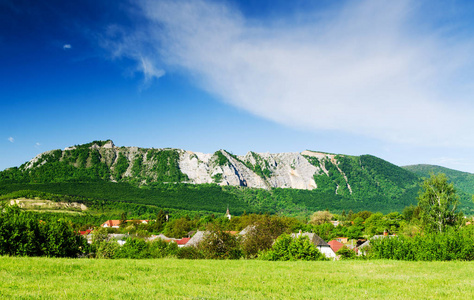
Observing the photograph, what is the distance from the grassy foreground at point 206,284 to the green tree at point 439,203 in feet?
101

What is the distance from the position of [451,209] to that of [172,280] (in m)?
42.2

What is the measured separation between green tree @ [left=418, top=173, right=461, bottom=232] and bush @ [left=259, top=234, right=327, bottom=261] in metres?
24.7

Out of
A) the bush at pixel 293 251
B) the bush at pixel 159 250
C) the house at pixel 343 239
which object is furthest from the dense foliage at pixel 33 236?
the house at pixel 343 239

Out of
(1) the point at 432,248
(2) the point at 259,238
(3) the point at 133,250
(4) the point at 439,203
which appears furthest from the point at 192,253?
(4) the point at 439,203

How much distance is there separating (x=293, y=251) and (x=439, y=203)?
27833 millimetres

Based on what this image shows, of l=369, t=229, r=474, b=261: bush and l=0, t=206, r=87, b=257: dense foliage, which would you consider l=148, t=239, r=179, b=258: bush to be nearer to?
l=0, t=206, r=87, b=257: dense foliage

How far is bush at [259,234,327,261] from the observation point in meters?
21.8

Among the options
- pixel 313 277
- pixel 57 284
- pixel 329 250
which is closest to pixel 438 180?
pixel 329 250

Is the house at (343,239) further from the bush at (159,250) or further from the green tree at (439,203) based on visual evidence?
the bush at (159,250)

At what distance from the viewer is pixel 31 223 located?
17.6m

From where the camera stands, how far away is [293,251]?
867 inches

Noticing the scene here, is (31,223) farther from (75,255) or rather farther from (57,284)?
(57,284)

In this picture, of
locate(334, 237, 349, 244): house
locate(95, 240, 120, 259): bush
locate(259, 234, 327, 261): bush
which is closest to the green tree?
locate(259, 234, 327, 261): bush

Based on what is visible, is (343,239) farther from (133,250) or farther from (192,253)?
(133,250)
